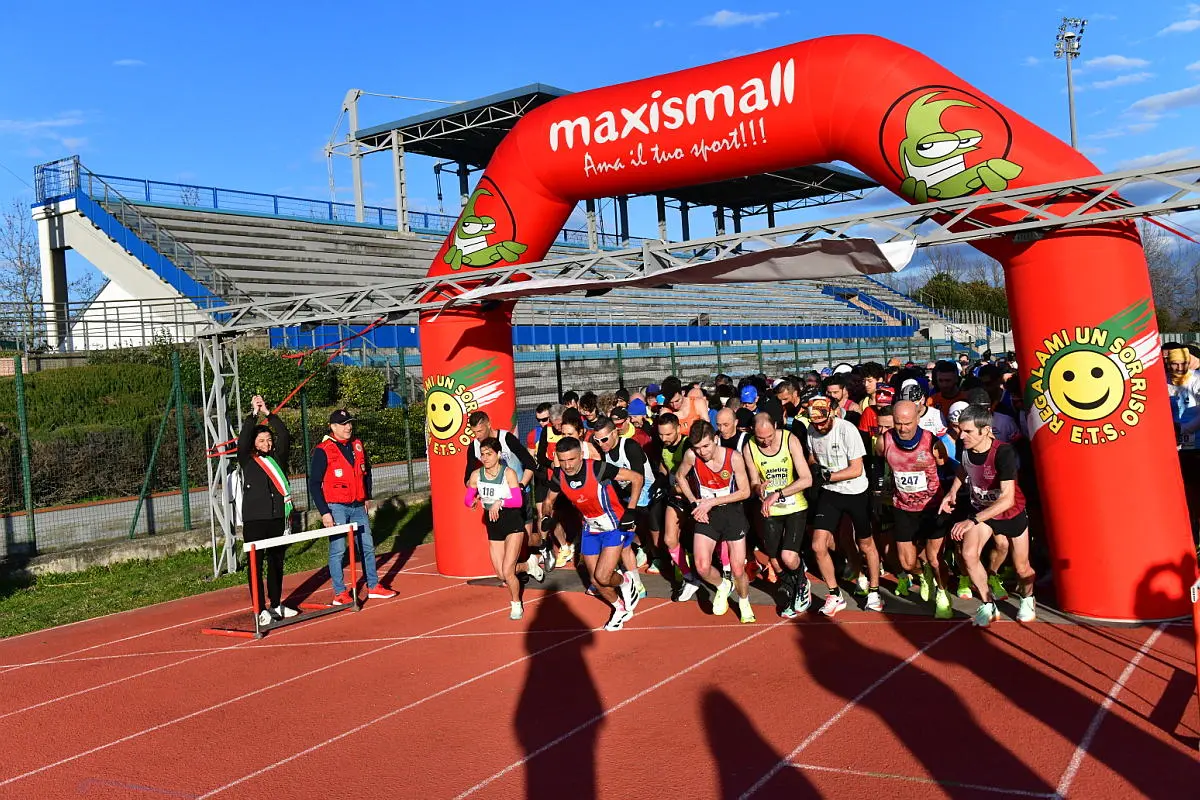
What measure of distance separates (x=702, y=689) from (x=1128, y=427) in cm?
356

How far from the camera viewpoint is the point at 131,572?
1186 cm

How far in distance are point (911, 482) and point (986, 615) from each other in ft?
3.62

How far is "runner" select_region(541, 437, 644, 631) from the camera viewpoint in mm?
8086

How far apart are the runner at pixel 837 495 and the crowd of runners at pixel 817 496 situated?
0.04ft

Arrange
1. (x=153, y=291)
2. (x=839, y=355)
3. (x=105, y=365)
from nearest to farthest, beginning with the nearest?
(x=105, y=365), (x=153, y=291), (x=839, y=355)

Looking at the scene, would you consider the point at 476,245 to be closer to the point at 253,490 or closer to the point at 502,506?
the point at 502,506

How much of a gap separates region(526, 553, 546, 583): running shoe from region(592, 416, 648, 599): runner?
1.23 m

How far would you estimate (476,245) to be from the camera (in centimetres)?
996

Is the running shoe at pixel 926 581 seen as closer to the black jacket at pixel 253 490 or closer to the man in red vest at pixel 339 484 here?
the man in red vest at pixel 339 484

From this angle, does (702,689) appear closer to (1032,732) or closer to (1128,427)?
(1032,732)

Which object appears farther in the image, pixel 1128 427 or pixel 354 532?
pixel 354 532

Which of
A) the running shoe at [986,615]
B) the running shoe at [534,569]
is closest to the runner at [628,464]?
the running shoe at [534,569]

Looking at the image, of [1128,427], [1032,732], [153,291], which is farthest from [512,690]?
[153,291]

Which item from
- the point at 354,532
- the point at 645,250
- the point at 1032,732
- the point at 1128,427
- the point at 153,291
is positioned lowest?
the point at 1032,732
